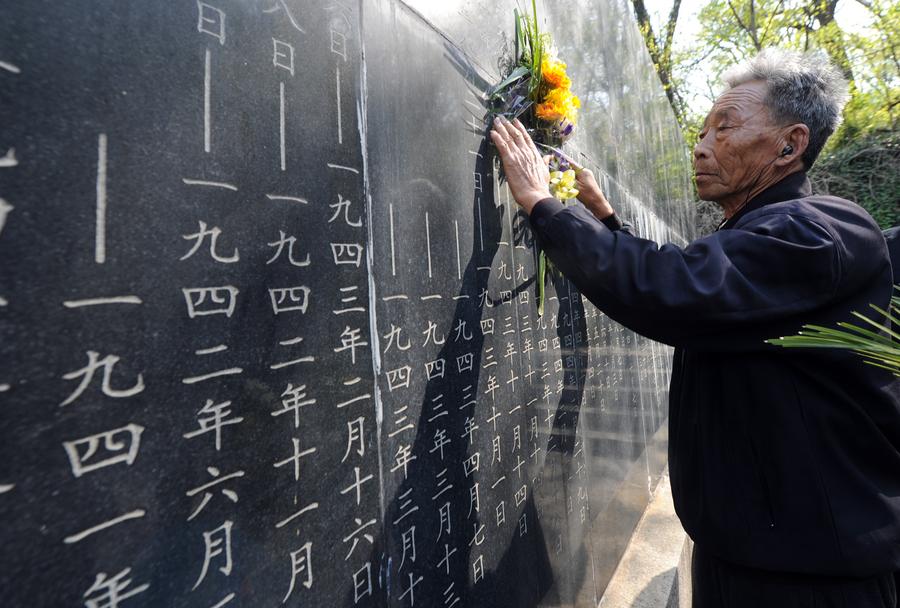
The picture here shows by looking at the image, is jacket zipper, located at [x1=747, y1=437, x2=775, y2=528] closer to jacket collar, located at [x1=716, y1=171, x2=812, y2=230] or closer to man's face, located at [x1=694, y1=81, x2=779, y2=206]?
jacket collar, located at [x1=716, y1=171, x2=812, y2=230]

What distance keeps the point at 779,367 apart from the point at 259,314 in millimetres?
1473

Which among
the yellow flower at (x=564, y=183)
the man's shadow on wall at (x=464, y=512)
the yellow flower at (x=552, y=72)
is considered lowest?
the man's shadow on wall at (x=464, y=512)

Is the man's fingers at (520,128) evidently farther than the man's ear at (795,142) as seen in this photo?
Yes

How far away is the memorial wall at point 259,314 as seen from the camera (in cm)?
63

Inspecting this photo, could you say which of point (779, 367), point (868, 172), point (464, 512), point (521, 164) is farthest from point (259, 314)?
point (868, 172)

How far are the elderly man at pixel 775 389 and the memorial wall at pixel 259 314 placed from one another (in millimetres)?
515

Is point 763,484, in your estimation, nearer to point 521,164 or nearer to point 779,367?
point 779,367

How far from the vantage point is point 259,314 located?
2.94ft

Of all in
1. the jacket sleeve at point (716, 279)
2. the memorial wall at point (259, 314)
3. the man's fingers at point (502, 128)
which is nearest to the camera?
the memorial wall at point (259, 314)

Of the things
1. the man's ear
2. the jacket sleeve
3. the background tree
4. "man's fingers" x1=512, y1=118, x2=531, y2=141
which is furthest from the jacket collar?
the background tree

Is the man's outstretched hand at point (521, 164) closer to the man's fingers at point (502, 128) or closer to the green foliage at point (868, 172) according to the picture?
the man's fingers at point (502, 128)

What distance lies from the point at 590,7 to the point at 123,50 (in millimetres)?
3284

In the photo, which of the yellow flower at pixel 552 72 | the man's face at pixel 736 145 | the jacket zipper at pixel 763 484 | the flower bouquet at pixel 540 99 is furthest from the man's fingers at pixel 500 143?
the jacket zipper at pixel 763 484

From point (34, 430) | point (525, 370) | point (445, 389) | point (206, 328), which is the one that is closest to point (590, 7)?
point (525, 370)
